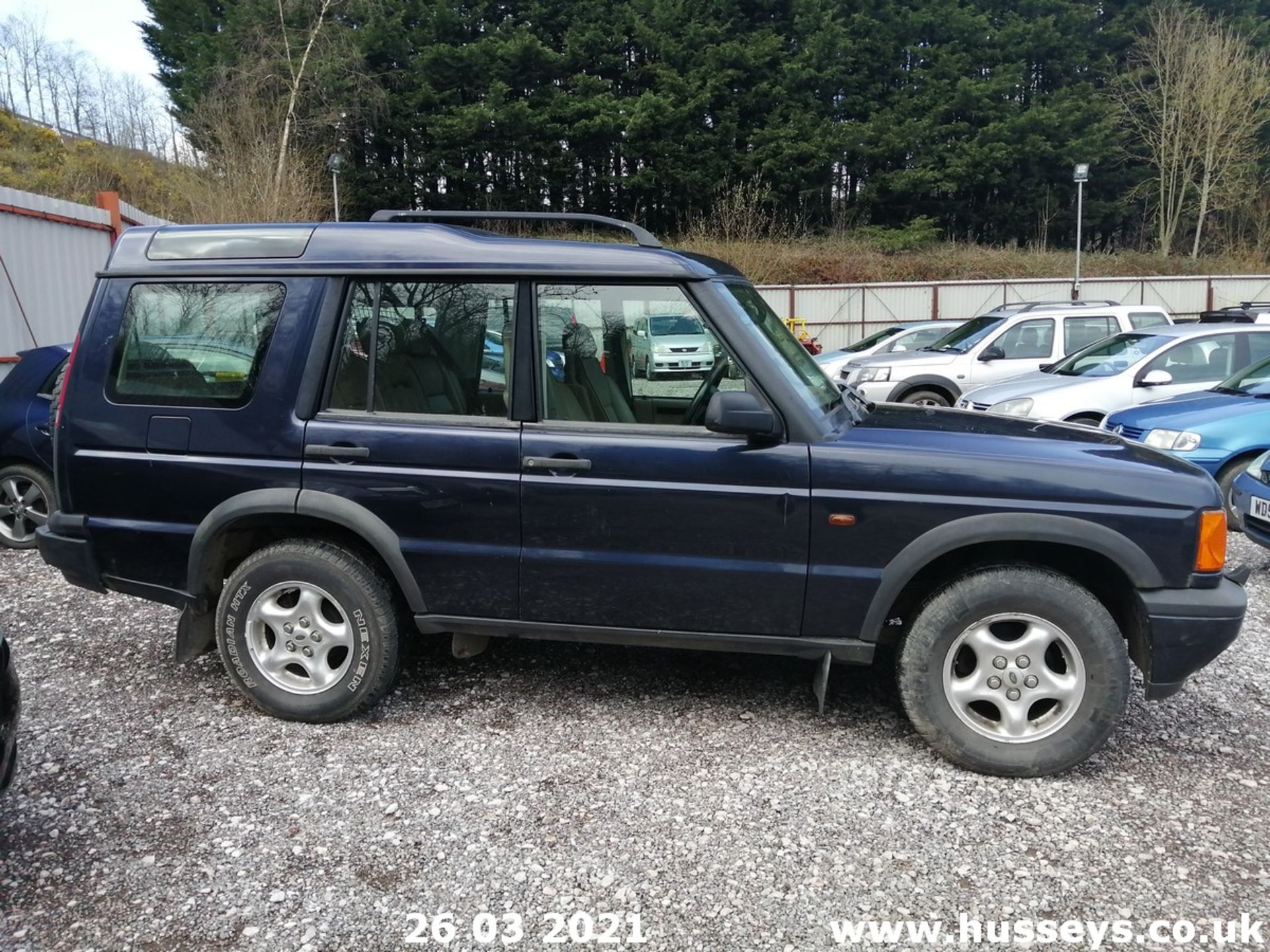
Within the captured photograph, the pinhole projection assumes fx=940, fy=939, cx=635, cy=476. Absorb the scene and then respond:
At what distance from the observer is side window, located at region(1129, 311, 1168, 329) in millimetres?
12992

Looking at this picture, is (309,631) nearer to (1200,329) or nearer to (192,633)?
(192,633)

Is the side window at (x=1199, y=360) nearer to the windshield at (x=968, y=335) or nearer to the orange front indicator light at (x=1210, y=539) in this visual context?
the windshield at (x=968, y=335)

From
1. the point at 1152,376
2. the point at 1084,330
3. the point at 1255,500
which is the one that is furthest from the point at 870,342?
the point at 1255,500

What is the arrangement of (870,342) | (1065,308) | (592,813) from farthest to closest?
(870,342)
(1065,308)
(592,813)

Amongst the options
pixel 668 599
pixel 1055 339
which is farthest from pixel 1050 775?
→ pixel 1055 339

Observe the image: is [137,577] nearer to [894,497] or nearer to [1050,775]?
[894,497]

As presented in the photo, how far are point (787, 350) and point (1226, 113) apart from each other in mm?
40913

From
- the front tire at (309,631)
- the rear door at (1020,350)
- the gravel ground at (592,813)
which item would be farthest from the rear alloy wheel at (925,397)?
the front tire at (309,631)

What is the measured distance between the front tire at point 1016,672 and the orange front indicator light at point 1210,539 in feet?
1.21

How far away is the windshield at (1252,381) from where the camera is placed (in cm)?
763

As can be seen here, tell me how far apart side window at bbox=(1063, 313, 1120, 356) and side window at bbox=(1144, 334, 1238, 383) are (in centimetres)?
358

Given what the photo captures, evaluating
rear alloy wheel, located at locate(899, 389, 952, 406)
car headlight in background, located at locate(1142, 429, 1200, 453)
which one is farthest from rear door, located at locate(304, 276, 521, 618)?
rear alloy wheel, located at locate(899, 389, 952, 406)

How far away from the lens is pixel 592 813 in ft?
10.7

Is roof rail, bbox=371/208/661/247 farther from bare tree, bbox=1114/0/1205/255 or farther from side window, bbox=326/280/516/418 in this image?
bare tree, bbox=1114/0/1205/255
